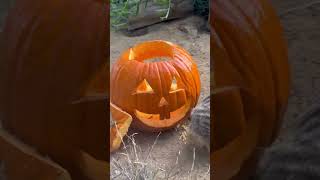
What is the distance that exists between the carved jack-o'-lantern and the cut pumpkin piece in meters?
0.06

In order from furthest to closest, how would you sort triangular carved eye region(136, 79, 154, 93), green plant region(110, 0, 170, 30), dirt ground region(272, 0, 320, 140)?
green plant region(110, 0, 170, 30) < triangular carved eye region(136, 79, 154, 93) < dirt ground region(272, 0, 320, 140)

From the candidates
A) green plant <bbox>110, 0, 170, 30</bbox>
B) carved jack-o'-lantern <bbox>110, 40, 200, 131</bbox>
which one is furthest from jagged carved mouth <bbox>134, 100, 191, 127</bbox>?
green plant <bbox>110, 0, 170, 30</bbox>

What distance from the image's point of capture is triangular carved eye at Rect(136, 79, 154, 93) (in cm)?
133

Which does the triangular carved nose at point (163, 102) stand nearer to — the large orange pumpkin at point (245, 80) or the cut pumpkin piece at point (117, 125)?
the cut pumpkin piece at point (117, 125)

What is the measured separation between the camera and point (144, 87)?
1.38 metres

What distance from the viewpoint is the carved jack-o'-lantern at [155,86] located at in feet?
4.31

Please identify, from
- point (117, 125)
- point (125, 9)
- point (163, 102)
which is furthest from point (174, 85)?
point (125, 9)

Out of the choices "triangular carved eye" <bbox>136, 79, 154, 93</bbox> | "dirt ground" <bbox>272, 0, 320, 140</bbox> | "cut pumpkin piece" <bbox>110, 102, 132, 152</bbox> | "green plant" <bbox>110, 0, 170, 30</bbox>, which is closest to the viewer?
"dirt ground" <bbox>272, 0, 320, 140</bbox>

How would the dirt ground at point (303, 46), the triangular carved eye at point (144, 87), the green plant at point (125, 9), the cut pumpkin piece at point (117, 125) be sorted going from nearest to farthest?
1. the dirt ground at point (303, 46)
2. the cut pumpkin piece at point (117, 125)
3. the triangular carved eye at point (144, 87)
4. the green plant at point (125, 9)

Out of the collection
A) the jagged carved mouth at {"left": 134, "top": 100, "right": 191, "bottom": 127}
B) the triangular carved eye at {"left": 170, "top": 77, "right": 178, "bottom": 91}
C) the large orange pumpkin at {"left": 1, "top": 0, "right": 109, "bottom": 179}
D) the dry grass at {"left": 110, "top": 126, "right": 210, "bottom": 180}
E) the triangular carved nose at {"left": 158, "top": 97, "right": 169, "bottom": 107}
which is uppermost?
the large orange pumpkin at {"left": 1, "top": 0, "right": 109, "bottom": 179}

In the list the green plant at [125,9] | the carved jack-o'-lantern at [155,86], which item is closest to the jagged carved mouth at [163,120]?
the carved jack-o'-lantern at [155,86]

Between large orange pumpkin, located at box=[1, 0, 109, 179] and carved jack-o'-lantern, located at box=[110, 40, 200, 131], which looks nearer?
large orange pumpkin, located at box=[1, 0, 109, 179]

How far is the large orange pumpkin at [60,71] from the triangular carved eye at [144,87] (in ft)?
2.32

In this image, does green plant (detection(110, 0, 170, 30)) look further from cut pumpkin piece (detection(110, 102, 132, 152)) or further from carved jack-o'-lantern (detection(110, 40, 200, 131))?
cut pumpkin piece (detection(110, 102, 132, 152))
